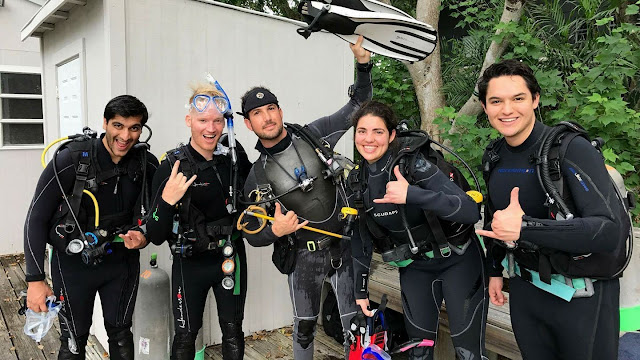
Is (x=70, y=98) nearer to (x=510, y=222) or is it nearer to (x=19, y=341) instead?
(x=19, y=341)

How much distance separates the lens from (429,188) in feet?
7.24

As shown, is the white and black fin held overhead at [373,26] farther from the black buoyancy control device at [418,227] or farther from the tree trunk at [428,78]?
the tree trunk at [428,78]

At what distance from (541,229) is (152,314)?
9.99 ft

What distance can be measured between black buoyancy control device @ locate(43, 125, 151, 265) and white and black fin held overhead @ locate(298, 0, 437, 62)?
1543 millimetres

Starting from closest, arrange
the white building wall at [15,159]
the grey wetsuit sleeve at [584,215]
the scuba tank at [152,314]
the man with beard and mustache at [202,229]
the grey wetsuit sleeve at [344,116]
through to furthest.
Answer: the grey wetsuit sleeve at [584,215], the man with beard and mustache at [202,229], the grey wetsuit sleeve at [344,116], the scuba tank at [152,314], the white building wall at [15,159]

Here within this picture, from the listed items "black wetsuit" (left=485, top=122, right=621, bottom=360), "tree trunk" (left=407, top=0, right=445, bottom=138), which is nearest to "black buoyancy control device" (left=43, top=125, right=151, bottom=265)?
"black wetsuit" (left=485, top=122, right=621, bottom=360)

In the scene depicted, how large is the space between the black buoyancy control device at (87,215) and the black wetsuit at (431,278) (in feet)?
5.11

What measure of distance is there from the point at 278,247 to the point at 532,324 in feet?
5.27

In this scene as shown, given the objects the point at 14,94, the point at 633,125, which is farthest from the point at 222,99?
the point at 14,94

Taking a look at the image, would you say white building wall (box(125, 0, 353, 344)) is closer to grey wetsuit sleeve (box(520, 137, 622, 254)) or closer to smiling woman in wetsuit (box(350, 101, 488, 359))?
smiling woman in wetsuit (box(350, 101, 488, 359))

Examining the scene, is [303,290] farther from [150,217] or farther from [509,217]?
[509,217]

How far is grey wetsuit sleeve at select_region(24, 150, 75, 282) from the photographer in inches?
104

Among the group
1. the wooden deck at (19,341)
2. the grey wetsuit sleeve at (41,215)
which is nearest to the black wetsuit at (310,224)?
the grey wetsuit sleeve at (41,215)

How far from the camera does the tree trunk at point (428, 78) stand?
6.06m
